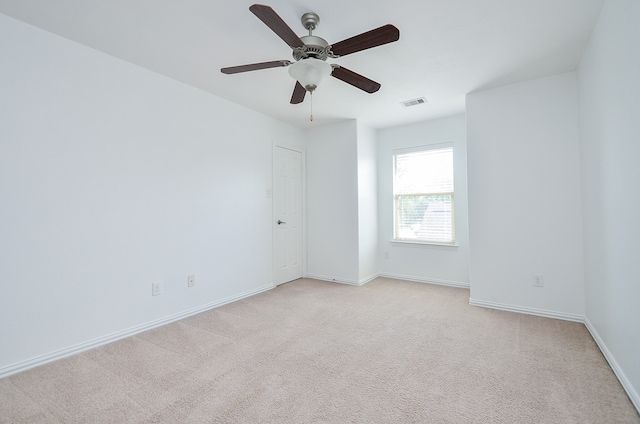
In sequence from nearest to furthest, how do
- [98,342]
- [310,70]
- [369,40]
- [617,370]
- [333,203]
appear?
[369,40] → [617,370] → [310,70] → [98,342] → [333,203]

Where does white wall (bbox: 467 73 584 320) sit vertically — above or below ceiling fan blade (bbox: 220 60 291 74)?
below

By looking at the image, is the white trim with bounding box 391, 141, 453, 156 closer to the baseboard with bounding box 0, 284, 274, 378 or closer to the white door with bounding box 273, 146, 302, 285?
the white door with bounding box 273, 146, 302, 285

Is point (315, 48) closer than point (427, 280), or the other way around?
point (315, 48)

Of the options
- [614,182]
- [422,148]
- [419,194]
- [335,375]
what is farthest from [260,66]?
[419,194]

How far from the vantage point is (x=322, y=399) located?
69.7 inches

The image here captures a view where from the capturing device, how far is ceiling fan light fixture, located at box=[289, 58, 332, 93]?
2018 millimetres

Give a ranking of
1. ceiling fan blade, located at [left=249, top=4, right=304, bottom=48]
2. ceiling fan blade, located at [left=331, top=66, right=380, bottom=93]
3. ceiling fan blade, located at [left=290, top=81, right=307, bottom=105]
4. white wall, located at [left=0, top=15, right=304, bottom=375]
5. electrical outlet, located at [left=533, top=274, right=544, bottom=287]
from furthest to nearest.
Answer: electrical outlet, located at [left=533, top=274, right=544, bottom=287] < ceiling fan blade, located at [left=290, top=81, right=307, bottom=105] < ceiling fan blade, located at [left=331, top=66, right=380, bottom=93] < white wall, located at [left=0, top=15, right=304, bottom=375] < ceiling fan blade, located at [left=249, top=4, right=304, bottom=48]

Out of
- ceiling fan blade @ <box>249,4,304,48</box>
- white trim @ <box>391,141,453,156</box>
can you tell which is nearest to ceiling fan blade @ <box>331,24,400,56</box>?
ceiling fan blade @ <box>249,4,304,48</box>

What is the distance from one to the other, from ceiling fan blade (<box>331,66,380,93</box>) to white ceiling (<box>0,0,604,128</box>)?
30cm

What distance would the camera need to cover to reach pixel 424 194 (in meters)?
4.54

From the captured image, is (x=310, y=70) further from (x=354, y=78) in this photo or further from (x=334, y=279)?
(x=334, y=279)

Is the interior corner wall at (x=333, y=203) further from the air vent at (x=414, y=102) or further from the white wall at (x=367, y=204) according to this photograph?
the air vent at (x=414, y=102)

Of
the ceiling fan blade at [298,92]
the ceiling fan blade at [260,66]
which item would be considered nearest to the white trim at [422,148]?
the ceiling fan blade at [298,92]

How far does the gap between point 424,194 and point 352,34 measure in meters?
2.86
